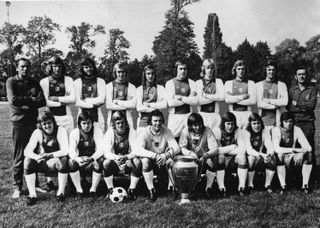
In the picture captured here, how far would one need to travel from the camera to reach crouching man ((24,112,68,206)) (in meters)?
5.19

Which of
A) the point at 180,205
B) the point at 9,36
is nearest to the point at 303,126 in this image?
the point at 180,205

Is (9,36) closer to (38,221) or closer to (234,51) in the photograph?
(234,51)

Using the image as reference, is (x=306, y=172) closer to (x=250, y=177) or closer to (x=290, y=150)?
(x=290, y=150)

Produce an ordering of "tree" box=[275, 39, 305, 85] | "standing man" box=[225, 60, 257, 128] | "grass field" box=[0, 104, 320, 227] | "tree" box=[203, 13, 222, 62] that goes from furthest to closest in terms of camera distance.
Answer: "tree" box=[203, 13, 222, 62], "tree" box=[275, 39, 305, 85], "standing man" box=[225, 60, 257, 128], "grass field" box=[0, 104, 320, 227]

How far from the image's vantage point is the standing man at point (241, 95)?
590 centimetres

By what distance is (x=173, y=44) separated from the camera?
138ft

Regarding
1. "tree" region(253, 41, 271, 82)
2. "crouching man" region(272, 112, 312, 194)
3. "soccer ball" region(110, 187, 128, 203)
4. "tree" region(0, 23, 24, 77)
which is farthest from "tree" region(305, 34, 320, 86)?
"soccer ball" region(110, 187, 128, 203)

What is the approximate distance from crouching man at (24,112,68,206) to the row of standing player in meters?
0.49

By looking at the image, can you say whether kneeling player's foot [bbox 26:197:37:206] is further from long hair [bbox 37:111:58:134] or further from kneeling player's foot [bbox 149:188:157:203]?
kneeling player's foot [bbox 149:188:157:203]

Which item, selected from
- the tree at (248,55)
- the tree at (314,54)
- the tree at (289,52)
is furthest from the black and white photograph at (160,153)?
the tree at (289,52)

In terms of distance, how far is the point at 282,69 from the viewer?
184ft

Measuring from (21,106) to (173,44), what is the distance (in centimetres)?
3776

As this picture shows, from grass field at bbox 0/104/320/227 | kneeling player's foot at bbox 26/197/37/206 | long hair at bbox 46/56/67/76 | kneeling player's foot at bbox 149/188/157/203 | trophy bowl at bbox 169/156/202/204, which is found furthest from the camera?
long hair at bbox 46/56/67/76

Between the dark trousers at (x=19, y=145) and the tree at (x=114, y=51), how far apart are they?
43329 millimetres
